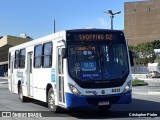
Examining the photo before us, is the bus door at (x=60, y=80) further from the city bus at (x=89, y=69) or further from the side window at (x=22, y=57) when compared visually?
the side window at (x=22, y=57)

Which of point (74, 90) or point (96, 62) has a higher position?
point (96, 62)

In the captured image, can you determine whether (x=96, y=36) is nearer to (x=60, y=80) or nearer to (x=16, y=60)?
(x=60, y=80)

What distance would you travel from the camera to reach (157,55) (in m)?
107

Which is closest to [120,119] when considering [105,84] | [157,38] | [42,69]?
[105,84]

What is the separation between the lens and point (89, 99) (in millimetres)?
12734

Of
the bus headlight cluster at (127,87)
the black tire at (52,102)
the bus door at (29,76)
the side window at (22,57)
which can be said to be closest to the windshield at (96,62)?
the bus headlight cluster at (127,87)

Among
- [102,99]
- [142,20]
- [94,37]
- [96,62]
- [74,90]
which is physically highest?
[142,20]

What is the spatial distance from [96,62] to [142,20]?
149454mm

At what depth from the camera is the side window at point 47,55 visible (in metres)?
14.8

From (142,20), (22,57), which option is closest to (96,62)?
(22,57)

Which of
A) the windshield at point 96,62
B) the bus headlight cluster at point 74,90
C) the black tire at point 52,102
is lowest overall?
the black tire at point 52,102

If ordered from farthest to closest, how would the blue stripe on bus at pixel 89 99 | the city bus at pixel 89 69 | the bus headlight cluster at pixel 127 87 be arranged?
the bus headlight cluster at pixel 127 87 < the city bus at pixel 89 69 < the blue stripe on bus at pixel 89 99

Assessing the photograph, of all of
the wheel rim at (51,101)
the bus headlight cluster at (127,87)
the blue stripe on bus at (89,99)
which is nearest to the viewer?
the blue stripe on bus at (89,99)

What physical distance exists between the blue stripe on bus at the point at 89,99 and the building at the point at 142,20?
144 meters
